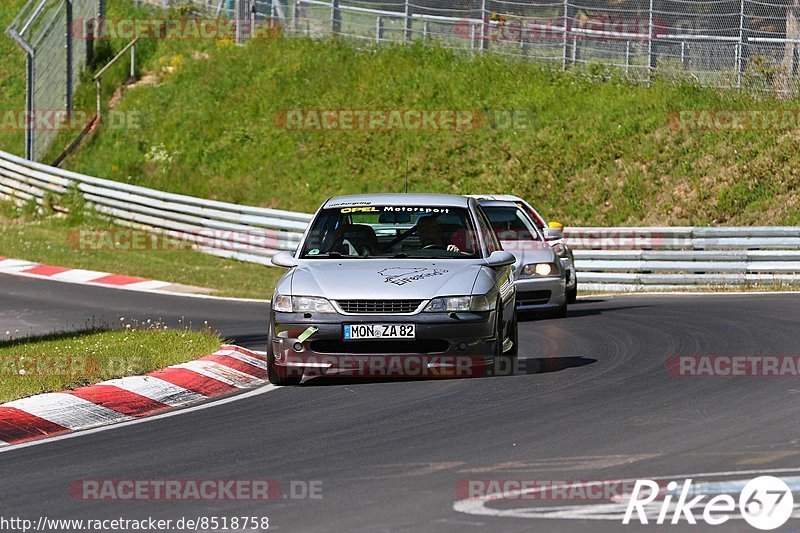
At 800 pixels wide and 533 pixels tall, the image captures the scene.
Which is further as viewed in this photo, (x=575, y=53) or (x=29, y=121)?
(x=29, y=121)

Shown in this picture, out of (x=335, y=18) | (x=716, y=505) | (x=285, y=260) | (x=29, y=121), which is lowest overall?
(x=716, y=505)

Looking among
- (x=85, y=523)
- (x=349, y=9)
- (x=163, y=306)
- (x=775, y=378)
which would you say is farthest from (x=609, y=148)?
(x=85, y=523)

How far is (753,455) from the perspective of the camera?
7.61 metres

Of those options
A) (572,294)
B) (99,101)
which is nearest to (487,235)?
(572,294)

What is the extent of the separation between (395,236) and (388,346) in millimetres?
1792

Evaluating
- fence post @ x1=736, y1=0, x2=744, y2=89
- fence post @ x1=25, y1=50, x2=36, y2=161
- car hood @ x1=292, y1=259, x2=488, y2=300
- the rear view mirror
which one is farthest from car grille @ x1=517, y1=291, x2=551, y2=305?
fence post @ x1=25, y1=50, x2=36, y2=161

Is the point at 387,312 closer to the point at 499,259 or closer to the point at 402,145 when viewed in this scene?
the point at 499,259

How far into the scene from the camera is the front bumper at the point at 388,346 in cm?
1055

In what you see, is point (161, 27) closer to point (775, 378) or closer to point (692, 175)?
point (692, 175)

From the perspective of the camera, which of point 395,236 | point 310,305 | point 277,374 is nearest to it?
point 310,305

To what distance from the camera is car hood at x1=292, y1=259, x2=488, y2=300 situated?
10633 mm

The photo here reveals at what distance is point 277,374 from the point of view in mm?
10977

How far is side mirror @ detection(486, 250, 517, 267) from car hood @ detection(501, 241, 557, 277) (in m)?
6.11

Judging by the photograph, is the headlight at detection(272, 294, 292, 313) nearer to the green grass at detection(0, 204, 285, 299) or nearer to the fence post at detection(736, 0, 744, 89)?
the green grass at detection(0, 204, 285, 299)
